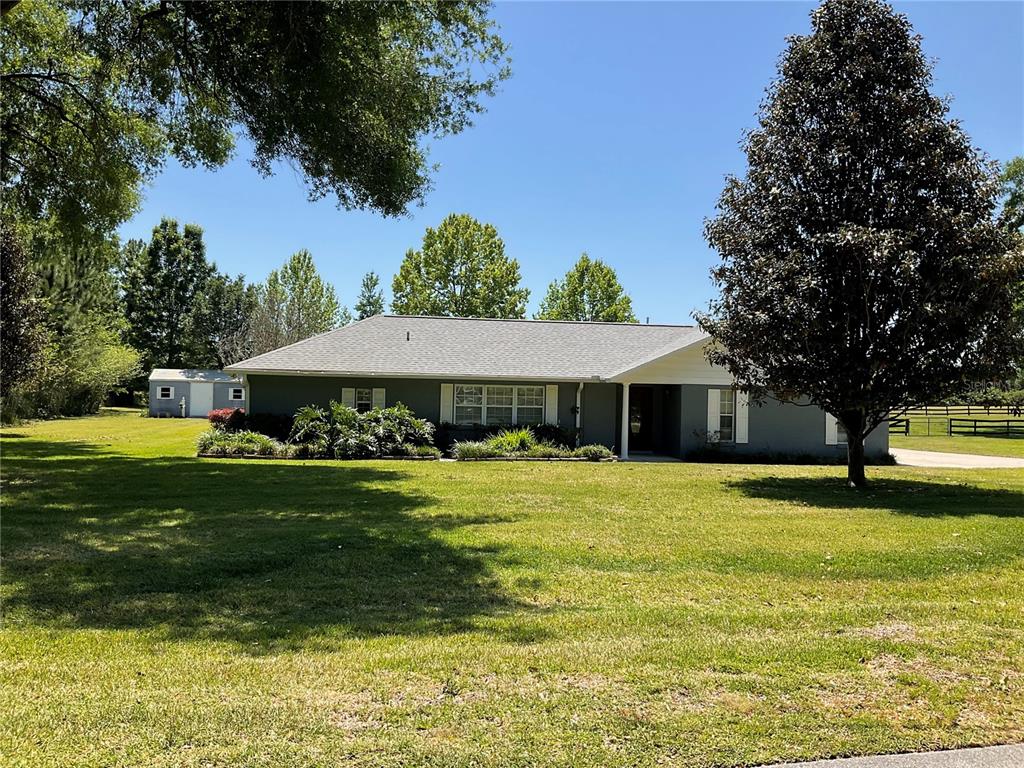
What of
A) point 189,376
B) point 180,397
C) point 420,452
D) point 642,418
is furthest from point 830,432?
point 189,376

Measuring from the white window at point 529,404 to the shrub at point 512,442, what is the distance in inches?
60.6

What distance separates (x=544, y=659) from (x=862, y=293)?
11.4 m

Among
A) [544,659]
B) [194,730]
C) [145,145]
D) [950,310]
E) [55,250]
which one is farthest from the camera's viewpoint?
[55,250]

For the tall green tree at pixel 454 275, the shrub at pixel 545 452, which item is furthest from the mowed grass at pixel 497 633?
the tall green tree at pixel 454 275

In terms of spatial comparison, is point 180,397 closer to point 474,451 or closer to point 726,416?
point 474,451

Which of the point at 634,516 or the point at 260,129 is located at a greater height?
the point at 260,129

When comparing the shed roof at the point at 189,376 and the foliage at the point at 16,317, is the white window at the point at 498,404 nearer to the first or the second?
the foliage at the point at 16,317

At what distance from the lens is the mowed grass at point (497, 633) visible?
141 inches

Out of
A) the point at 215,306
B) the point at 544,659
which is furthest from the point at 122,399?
the point at 544,659

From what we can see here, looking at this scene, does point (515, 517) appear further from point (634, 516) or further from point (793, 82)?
point (793, 82)

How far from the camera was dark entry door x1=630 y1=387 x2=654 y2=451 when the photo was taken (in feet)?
80.2

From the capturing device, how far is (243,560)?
7.49 m

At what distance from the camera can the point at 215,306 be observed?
56094mm

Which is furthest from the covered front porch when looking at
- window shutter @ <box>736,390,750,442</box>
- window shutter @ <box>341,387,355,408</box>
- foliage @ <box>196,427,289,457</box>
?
foliage @ <box>196,427,289,457</box>
